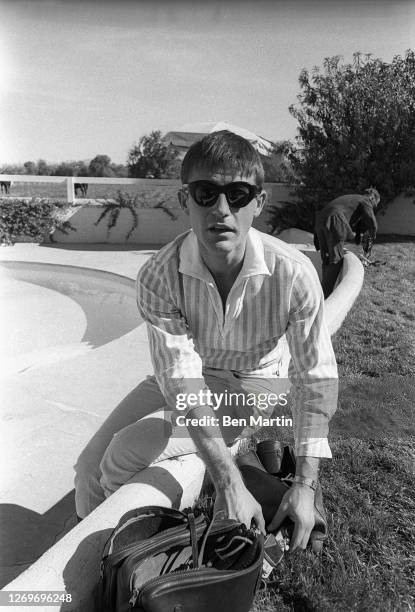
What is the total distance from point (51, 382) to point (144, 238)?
10.2 metres

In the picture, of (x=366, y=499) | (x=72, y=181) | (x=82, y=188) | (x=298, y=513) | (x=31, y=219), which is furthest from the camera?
(x=82, y=188)

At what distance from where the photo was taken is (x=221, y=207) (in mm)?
1809

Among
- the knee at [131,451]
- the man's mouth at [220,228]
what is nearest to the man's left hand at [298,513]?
the knee at [131,451]

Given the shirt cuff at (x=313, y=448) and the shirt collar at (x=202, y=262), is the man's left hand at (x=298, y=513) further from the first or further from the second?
the shirt collar at (x=202, y=262)

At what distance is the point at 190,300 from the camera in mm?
2043

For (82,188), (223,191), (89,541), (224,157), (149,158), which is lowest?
(89,541)

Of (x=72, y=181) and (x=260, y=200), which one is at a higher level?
(x=260, y=200)

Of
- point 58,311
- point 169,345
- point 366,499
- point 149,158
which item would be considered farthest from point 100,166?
point 366,499

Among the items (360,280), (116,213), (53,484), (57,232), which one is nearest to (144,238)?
(116,213)

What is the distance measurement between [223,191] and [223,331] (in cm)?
58

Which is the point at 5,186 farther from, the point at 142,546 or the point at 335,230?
the point at 142,546

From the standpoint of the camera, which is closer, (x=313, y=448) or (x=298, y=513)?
(x=298, y=513)

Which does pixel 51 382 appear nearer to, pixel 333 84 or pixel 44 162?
pixel 333 84

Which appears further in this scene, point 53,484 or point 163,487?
point 53,484
